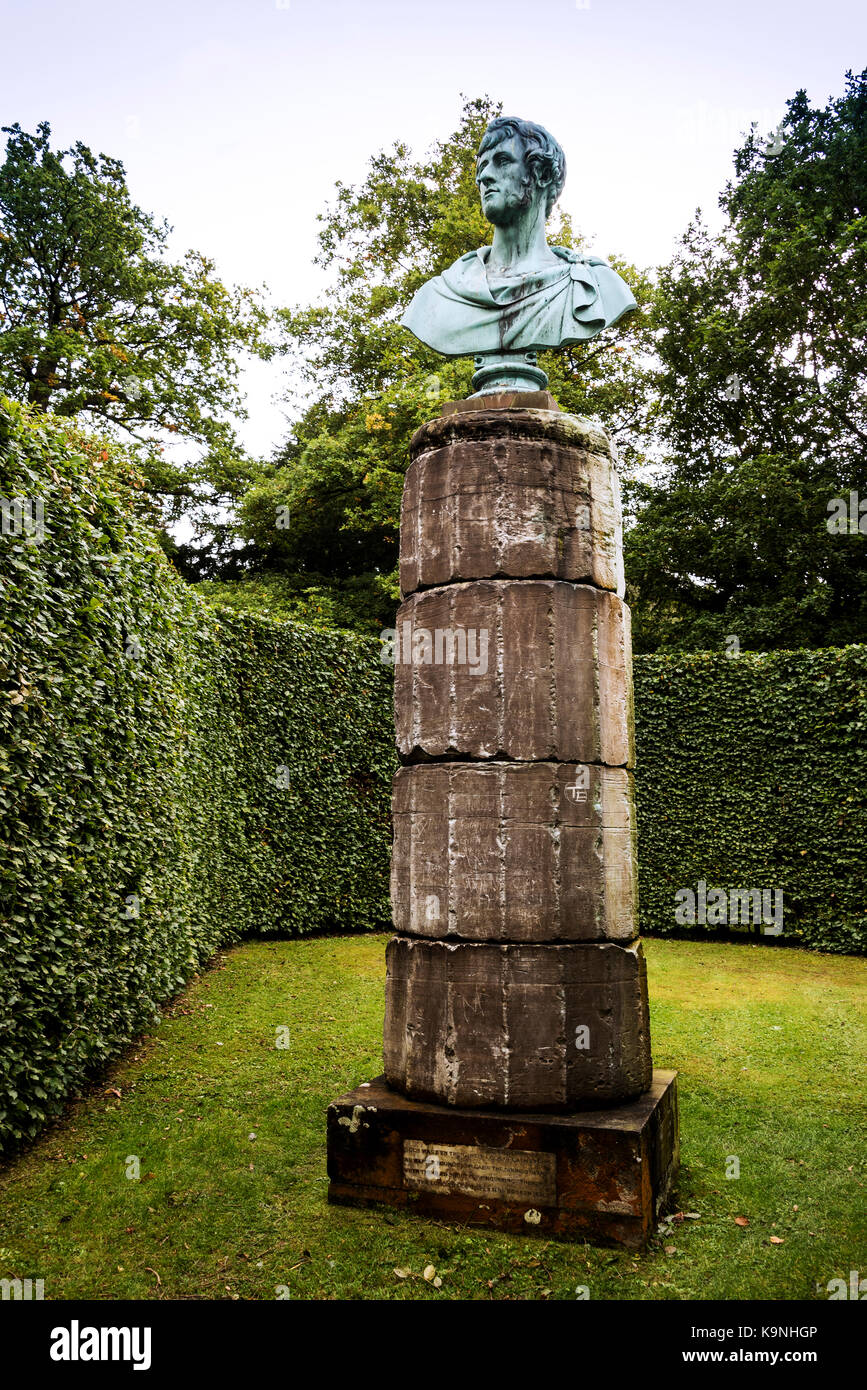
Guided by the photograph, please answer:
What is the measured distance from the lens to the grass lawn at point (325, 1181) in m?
3.67

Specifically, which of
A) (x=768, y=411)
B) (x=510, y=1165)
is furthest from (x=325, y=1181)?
(x=768, y=411)

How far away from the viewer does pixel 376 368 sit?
844 inches

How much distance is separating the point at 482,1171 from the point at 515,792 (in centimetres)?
171

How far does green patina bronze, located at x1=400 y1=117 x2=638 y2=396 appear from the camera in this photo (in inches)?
193

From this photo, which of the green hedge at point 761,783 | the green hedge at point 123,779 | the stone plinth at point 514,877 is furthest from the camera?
the green hedge at point 761,783

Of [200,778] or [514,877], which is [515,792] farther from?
[200,778]

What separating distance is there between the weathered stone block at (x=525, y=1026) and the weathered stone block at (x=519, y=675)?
964 mm

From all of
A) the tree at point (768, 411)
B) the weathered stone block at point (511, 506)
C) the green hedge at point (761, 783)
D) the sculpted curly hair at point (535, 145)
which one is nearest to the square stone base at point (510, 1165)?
the weathered stone block at point (511, 506)

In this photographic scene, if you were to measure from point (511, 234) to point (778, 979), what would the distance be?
323 inches

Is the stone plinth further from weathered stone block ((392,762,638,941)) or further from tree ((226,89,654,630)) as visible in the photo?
tree ((226,89,654,630))

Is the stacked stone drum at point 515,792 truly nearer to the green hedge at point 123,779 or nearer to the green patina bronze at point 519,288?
the green patina bronze at point 519,288

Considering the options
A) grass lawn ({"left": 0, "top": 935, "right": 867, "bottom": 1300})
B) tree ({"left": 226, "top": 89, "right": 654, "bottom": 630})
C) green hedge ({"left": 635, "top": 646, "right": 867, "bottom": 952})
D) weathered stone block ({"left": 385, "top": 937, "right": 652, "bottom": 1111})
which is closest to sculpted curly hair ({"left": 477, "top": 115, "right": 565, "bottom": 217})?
weathered stone block ({"left": 385, "top": 937, "right": 652, "bottom": 1111})

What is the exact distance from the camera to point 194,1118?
552 centimetres
